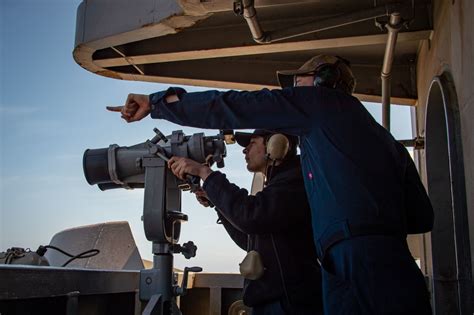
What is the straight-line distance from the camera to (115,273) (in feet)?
7.93

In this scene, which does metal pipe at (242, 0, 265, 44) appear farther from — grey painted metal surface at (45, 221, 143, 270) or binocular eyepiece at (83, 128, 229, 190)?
grey painted metal surface at (45, 221, 143, 270)

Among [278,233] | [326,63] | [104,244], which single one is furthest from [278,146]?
[104,244]

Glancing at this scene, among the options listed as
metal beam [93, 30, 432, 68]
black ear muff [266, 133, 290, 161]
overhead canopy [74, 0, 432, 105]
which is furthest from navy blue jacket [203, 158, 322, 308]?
metal beam [93, 30, 432, 68]

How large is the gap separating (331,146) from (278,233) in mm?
650

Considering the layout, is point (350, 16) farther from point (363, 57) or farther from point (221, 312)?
point (221, 312)

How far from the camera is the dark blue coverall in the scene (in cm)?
157

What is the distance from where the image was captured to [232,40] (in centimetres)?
416

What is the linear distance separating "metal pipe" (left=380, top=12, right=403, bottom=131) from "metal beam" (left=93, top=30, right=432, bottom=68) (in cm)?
19

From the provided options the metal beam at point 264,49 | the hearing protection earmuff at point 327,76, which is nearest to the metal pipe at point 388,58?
the metal beam at point 264,49

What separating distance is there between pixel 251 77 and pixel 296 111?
9.67ft

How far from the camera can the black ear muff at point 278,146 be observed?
244 cm

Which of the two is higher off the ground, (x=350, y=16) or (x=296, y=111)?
(x=350, y=16)

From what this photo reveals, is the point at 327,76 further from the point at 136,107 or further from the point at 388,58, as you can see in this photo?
the point at 388,58

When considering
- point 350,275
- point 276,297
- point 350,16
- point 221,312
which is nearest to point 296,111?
point 350,275
